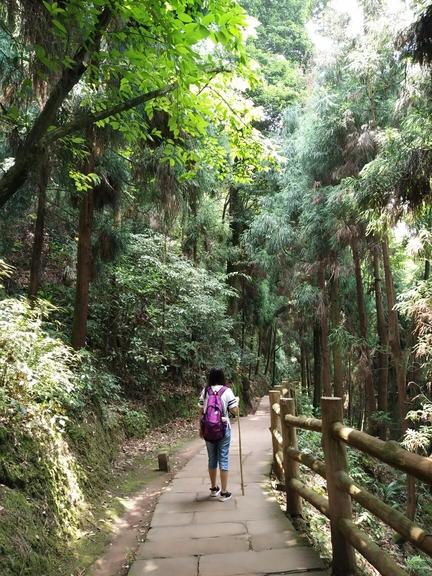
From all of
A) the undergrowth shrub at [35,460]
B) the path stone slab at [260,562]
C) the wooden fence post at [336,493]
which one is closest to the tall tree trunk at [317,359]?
the undergrowth shrub at [35,460]

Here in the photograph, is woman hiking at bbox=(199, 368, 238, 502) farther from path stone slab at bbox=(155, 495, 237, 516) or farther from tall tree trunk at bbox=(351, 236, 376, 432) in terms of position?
tall tree trunk at bbox=(351, 236, 376, 432)

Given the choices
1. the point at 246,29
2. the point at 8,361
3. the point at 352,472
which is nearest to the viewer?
the point at 246,29

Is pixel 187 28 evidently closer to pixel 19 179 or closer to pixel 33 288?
pixel 19 179

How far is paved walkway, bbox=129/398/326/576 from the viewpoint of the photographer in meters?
3.67

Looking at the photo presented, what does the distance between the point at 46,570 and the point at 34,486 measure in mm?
829

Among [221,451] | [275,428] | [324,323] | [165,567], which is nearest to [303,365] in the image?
[324,323]

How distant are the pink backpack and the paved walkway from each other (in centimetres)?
80

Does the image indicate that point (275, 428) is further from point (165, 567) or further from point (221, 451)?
point (165, 567)

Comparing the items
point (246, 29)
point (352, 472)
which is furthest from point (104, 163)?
point (352, 472)

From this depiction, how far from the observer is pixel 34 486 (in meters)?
4.32

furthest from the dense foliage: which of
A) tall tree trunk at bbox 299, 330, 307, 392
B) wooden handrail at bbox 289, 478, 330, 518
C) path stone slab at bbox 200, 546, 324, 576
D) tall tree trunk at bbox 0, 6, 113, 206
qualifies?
tall tree trunk at bbox 299, 330, 307, 392

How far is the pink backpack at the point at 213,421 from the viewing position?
5.59m

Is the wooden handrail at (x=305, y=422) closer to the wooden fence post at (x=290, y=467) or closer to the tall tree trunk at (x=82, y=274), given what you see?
the wooden fence post at (x=290, y=467)

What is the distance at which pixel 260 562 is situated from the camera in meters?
3.73
